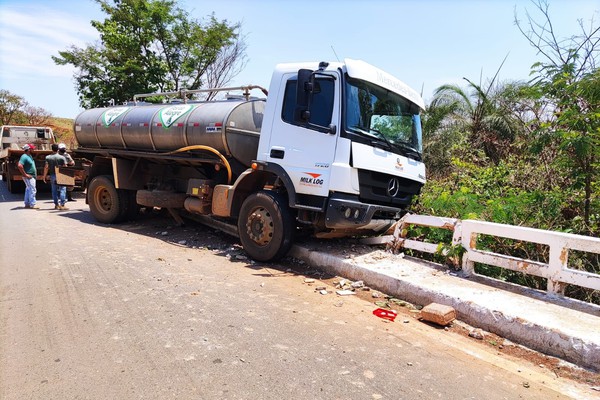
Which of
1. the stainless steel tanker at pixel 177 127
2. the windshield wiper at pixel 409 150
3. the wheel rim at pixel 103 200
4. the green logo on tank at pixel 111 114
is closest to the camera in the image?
the windshield wiper at pixel 409 150

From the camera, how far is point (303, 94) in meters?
5.30

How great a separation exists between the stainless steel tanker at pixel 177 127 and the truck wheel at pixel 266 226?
0.99 metres

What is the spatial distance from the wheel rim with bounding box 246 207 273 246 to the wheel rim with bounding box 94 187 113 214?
459 cm

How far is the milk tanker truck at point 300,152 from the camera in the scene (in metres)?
5.27

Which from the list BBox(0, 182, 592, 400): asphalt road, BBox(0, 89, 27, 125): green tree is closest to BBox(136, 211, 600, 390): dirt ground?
BBox(0, 182, 592, 400): asphalt road

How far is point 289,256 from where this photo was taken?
256 inches

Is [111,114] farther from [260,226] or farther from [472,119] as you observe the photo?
[472,119]

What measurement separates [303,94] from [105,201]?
609cm

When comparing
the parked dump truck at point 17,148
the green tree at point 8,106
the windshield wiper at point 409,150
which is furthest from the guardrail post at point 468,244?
the green tree at point 8,106

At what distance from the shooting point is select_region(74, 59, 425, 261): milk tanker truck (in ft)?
17.3

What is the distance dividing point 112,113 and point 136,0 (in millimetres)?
9063

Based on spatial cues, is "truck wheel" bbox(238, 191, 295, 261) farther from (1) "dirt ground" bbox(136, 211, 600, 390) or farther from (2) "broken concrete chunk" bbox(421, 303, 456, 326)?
(2) "broken concrete chunk" bbox(421, 303, 456, 326)

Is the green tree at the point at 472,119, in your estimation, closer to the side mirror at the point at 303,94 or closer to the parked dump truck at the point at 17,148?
the side mirror at the point at 303,94

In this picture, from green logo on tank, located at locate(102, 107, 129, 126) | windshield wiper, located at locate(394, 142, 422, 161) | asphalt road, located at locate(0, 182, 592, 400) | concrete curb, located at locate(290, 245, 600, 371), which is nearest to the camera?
asphalt road, located at locate(0, 182, 592, 400)
